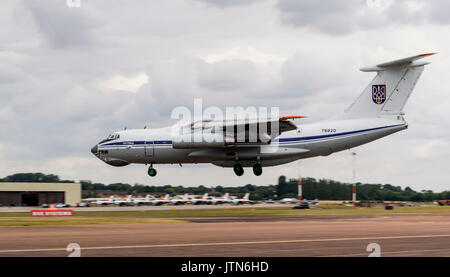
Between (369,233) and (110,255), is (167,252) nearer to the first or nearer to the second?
(110,255)

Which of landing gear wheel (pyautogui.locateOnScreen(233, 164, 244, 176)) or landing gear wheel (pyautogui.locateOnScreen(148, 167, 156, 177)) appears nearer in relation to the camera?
landing gear wheel (pyautogui.locateOnScreen(233, 164, 244, 176))

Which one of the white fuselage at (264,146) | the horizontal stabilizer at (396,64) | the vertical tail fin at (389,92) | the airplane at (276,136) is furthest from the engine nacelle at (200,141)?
the horizontal stabilizer at (396,64)

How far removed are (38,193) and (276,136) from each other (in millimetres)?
58739

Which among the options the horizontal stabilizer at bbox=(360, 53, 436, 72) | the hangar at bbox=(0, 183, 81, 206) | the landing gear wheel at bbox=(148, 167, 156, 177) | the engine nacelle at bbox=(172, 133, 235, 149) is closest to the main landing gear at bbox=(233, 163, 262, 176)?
the engine nacelle at bbox=(172, 133, 235, 149)

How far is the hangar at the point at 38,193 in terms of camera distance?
91.5 m

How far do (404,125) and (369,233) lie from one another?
19.2 meters

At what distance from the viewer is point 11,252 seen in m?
18.5

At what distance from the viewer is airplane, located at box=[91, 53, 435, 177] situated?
43.4 meters

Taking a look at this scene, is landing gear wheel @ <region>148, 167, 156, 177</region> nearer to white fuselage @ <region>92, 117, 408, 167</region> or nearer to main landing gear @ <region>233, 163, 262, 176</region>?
white fuselage @ <region>92, 117, 408, 167</region>

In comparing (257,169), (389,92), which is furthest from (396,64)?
(257,169)

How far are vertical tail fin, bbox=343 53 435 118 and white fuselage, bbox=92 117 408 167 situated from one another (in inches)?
31.0

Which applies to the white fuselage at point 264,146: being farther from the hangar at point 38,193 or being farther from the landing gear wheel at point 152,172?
the hangar at point 38,193

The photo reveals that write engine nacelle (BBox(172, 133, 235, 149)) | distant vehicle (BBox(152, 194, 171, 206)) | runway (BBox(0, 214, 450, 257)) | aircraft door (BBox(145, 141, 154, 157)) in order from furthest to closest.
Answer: distant vehicle (BBox(152, 194, 171, 206)) < aircraft door (BBox(145, 141, 154, 157)) < engine nacelle (BBox(172, 133, 235, 149)) < runway (BBox(0, 214, 450, 257))
